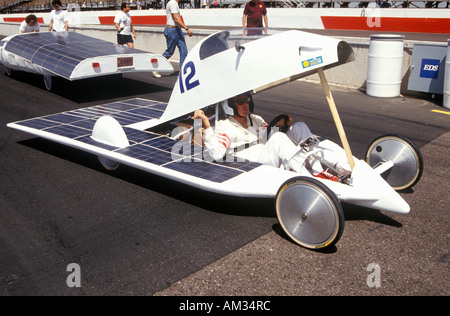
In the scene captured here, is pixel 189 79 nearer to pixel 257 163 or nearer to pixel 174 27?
pixel 257 163

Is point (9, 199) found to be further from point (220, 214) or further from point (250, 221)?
point (250, 221)

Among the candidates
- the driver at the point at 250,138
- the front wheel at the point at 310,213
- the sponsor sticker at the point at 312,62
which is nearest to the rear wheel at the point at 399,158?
the driver at the point at 250,138

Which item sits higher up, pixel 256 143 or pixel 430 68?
pixel 256 143

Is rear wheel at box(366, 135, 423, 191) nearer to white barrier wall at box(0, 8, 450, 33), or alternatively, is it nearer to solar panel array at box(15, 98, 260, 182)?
solar panel array at box(15, 98, 260, 182)

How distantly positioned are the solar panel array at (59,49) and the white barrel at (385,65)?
220 inches

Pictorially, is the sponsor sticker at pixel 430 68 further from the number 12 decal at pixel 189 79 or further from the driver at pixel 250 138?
the number 12 decal at pixel 189 79

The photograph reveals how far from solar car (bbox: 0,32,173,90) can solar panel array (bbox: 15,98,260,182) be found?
2.12m

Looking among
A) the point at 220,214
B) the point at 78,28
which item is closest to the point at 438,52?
the point at 220,214

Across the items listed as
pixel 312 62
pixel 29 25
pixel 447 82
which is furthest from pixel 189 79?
pixel 29 25

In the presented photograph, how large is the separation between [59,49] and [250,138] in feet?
22.2

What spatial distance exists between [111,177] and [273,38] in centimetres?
282

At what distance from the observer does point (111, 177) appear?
18.7ft

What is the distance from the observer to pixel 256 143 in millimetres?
5414

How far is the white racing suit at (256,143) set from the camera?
4633 millimetres
